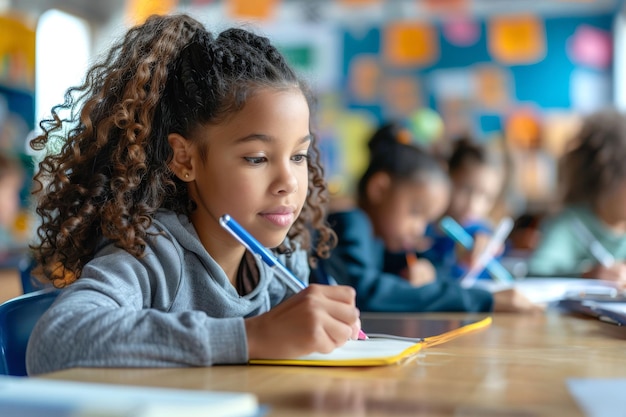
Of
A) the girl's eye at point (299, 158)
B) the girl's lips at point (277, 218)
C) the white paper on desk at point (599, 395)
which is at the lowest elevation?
the white paper on desk at point (599, 395)

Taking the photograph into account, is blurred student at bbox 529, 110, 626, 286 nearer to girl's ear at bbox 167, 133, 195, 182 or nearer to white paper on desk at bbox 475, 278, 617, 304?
white paper on desk at bbox 475, 278, 617, 304

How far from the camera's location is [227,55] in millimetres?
932

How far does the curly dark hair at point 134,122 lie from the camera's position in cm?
89

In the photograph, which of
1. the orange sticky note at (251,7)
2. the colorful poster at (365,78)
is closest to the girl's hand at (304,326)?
the orange sticky note at (251,7)

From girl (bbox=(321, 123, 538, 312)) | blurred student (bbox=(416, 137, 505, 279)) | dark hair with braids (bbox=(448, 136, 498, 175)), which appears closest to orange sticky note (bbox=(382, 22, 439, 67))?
blurred student (bbox=(416, 137, 505, 279))

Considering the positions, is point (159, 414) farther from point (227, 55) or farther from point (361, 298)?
point (361, 298)

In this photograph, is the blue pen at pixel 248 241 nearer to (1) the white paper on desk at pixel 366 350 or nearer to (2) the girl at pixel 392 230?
(1) the white paper on desk at pixel 366 350

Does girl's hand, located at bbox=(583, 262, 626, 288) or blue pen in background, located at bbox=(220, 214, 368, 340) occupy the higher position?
blue pen in background, located at bbox=(220, 214, 368, 340)

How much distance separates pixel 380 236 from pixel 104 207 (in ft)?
3.63

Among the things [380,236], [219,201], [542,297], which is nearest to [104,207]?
[219,201]

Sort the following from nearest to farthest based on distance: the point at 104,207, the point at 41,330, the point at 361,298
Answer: the point at 41,330 < the point at 104,207 < the point at 361,298

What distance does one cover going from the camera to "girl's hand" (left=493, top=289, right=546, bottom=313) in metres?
1.20

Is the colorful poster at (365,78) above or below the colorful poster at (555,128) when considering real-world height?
above

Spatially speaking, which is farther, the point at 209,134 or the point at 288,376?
the point at 209,134
